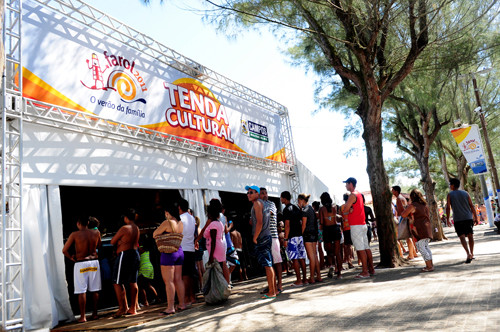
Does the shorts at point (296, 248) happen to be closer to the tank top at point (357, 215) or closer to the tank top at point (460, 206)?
the tank top at point (357, 215)

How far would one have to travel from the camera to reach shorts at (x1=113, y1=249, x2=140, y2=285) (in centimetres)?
607

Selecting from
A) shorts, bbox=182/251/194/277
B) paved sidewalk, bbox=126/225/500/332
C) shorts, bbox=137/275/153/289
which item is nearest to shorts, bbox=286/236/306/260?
paved sidewalk, bbox=126/225/500/332

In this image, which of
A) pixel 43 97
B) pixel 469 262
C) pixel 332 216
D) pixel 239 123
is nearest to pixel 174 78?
pixel 239 123

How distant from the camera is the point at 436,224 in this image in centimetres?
1359

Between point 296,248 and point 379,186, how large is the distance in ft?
9.21

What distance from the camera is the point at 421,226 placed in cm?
700

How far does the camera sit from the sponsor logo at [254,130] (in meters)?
11.9

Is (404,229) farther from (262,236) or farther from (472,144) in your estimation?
(472,144)

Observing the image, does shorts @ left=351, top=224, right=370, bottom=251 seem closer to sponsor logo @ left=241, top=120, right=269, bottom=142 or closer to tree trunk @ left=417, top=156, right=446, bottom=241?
sponsor logo @ left=241, top=120, right=269, bottom=142

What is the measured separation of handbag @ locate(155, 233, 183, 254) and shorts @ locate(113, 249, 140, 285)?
705 mm

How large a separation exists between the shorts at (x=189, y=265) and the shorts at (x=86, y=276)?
1332 millimetres

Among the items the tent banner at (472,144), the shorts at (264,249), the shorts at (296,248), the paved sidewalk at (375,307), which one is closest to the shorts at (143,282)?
the paved sidewalk at (375,307)

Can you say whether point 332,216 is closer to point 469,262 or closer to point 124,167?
point 469,262

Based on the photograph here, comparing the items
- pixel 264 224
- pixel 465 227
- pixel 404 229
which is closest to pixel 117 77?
pixel 264 224
